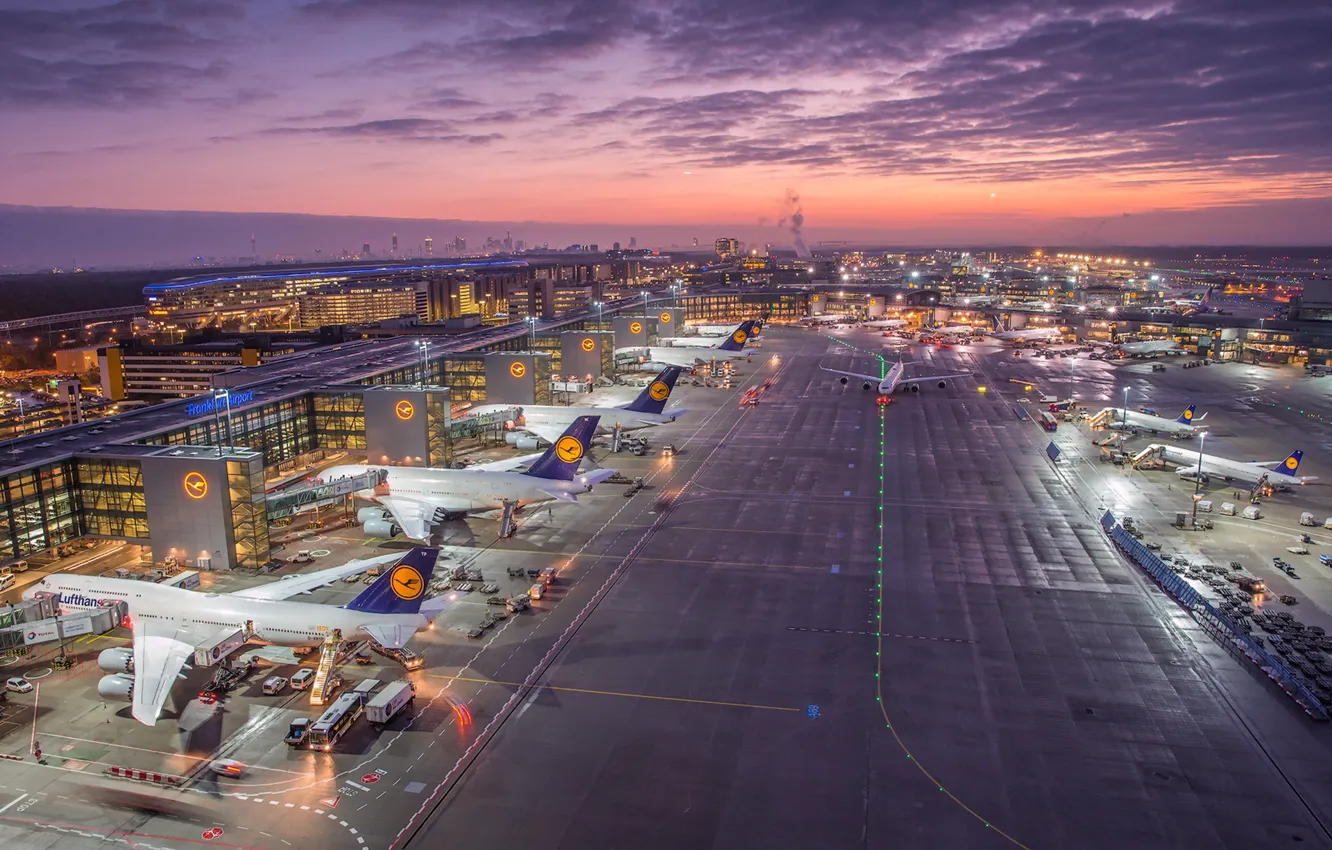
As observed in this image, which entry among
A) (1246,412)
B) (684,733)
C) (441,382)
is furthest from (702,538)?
(1246,412)

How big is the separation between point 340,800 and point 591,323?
409 feet

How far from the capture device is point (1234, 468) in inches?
2734

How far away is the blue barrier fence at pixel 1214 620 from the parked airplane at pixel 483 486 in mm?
37917

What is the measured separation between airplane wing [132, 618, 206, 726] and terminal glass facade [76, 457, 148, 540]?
1698 centimetres

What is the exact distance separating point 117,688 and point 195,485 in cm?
1793

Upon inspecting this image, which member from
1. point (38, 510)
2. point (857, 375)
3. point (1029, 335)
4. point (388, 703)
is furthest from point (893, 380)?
point (38, 510)

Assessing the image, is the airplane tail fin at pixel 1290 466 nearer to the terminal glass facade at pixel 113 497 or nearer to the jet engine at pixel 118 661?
the jet engine at pixel 118 661

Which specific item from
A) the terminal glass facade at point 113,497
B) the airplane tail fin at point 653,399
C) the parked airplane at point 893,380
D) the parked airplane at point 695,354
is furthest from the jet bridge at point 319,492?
the parked airplane at point 695,354

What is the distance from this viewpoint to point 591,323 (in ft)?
488

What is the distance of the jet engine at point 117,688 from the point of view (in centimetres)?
3478

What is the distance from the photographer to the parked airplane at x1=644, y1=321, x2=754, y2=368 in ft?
439

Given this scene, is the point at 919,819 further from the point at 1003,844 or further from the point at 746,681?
the point at 746,681

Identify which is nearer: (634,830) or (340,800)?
(634,830)

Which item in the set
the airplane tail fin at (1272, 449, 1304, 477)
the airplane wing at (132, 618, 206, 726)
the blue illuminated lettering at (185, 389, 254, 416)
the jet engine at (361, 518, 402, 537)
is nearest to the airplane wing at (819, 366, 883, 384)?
the airplane tail fin at (1272, 449, 1304, 477)
